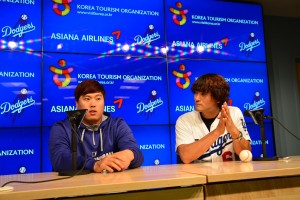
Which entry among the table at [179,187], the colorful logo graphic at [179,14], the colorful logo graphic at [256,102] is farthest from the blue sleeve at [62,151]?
the colorful logo graphic at [256,102]

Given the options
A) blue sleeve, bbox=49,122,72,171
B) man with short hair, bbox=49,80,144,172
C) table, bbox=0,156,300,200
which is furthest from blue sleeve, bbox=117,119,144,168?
table, bbox=0,156,300,200

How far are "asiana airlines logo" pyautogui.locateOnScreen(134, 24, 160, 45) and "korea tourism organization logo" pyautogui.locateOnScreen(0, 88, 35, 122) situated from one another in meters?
1.24

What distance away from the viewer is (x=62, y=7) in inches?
123

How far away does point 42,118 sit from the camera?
9.62 feet

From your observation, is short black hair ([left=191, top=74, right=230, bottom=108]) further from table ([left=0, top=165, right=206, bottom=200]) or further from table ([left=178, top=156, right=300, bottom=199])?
table ([left=0, top=165, right=206, bottom=200])

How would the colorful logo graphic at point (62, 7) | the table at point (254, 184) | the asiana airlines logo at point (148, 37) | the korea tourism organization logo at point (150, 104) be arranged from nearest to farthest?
the table at point (254, 184) < the colorful logo graphic at point (62, 7) < the korea tourism organization logo at point (150, 104) < the asiana airlines logo at point (148, 37)

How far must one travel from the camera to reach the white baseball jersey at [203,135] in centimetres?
196

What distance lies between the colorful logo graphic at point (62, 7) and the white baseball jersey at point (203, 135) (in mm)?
1792

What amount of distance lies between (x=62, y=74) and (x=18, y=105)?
49 centimetres

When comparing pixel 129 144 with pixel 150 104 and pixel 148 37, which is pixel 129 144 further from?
pixel 148 37

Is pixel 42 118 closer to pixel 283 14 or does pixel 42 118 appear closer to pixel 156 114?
pixel 156 114

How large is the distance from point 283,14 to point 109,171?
3921 mm

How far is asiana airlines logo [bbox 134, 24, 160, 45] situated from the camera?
3357 mm

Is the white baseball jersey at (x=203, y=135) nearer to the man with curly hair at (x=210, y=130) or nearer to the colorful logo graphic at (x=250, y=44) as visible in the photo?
the man with curly hair at (x=210, y=130)
